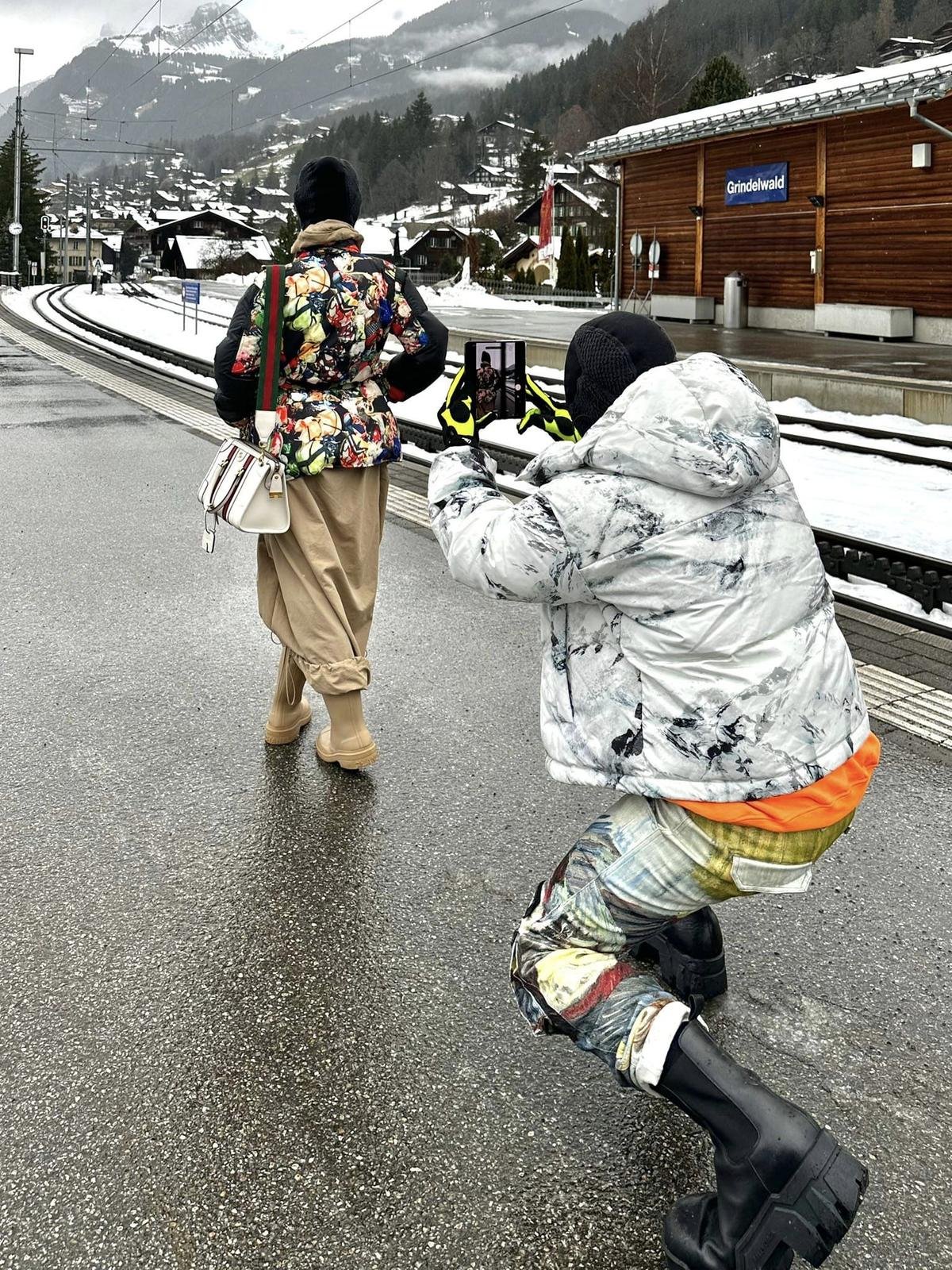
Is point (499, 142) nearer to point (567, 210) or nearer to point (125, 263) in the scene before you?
point (567, 210)

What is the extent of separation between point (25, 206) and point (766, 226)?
7822cm

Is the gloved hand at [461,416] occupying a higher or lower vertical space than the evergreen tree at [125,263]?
lower

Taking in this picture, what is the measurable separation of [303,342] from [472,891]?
1.70 m

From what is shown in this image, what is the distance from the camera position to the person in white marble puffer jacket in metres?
2.07

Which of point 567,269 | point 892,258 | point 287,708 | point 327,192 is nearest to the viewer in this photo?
point 327,192

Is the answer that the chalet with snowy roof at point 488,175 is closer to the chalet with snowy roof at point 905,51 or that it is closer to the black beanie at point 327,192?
the chalet with snowy roof at point 905,51

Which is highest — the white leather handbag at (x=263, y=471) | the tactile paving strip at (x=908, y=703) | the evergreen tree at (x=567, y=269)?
the evergreen tree at (x=567, y=269)

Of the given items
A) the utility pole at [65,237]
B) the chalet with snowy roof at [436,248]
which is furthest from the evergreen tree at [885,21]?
the utility pole at [65,237]

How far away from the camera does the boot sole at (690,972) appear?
9.52 ft

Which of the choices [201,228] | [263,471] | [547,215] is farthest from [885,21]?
[263,471]

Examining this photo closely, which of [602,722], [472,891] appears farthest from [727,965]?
[602,722]

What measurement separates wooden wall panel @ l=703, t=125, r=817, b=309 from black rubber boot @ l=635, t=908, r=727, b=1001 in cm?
2589

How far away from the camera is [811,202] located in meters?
26.4

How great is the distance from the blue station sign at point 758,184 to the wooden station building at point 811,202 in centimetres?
3
